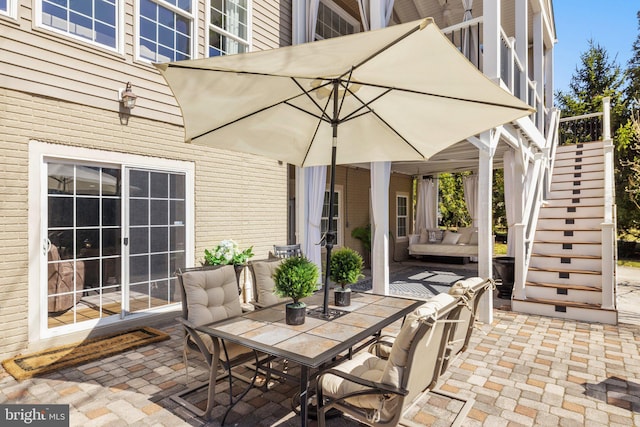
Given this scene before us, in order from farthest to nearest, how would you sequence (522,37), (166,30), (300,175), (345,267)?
(300,175) < (522,37) < (166,30) < (345,267)

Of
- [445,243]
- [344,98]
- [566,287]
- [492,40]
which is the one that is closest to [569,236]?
[566,287]

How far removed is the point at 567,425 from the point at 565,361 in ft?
4.31

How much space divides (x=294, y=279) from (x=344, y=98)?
5.40 ft

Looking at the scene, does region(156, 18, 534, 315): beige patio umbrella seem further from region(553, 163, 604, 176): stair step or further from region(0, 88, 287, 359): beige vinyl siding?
region(553, 163, 604, 176): stair step

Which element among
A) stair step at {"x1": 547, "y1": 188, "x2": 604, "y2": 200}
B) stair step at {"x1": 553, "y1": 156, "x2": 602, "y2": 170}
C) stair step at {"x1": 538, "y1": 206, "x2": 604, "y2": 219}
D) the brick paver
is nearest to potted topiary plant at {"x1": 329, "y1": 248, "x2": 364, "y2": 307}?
the brick paver

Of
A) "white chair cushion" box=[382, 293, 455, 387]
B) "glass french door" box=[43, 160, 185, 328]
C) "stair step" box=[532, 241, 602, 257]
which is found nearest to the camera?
"white chair cushion" box=[382, 293, 455, 387]

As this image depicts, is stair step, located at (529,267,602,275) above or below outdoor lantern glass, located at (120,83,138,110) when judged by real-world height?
below

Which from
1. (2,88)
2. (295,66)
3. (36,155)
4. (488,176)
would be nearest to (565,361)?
(488,176)

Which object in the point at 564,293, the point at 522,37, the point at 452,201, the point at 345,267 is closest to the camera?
the point at 345,267

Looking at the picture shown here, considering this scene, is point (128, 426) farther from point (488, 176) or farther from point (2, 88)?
point (488, 176)

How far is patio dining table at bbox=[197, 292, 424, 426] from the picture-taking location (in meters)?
2.07

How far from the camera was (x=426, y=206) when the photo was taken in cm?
1163

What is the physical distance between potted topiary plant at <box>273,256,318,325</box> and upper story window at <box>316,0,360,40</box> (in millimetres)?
6268

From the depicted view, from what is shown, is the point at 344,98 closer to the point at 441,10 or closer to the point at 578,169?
the point at 441,10
